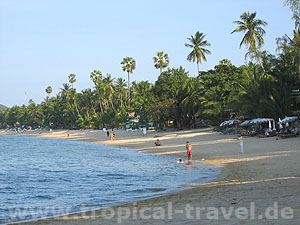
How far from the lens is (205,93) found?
5050 centimetres

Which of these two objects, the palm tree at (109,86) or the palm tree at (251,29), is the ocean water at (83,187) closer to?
the palm tree at (251,29)

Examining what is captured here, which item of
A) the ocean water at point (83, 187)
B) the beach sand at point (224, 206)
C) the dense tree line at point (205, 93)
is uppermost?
the dense tree line at point (205, 93)

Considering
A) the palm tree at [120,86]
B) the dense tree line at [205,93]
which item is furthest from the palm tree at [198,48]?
the palm tree at [120,86]

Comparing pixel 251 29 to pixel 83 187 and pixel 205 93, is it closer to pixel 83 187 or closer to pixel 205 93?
pixel 205 93

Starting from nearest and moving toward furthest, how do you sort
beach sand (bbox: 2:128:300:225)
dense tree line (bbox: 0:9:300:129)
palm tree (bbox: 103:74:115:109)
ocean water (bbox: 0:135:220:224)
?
beach sand (bbox: 2:128:300:225)
ocean water (bbox: 0:135:220:224)
dense tree line (bbox: 0:9:300:129)
palm tree (bbox: 103:74:115:109)

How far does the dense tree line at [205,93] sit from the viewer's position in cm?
3691

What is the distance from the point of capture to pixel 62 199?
43.7 ft

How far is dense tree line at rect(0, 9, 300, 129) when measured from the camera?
36906 mm

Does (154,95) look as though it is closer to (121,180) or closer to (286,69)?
(286,69)

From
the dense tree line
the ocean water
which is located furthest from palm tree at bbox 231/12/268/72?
the ocean water

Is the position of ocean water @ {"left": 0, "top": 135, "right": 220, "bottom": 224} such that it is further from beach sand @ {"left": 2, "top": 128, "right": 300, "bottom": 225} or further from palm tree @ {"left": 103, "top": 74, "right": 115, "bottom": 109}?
palm tree @ {"left": 103, "top": 74, "right": 115, "bottom": 109}

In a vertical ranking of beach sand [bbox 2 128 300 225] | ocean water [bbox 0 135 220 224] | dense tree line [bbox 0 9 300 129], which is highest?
dense tree line [bbox 0 9 300 129]

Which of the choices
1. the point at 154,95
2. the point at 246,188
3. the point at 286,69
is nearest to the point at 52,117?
the point at 154,95

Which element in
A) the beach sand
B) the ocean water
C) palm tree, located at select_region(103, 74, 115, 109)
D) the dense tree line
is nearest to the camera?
the beach sand
